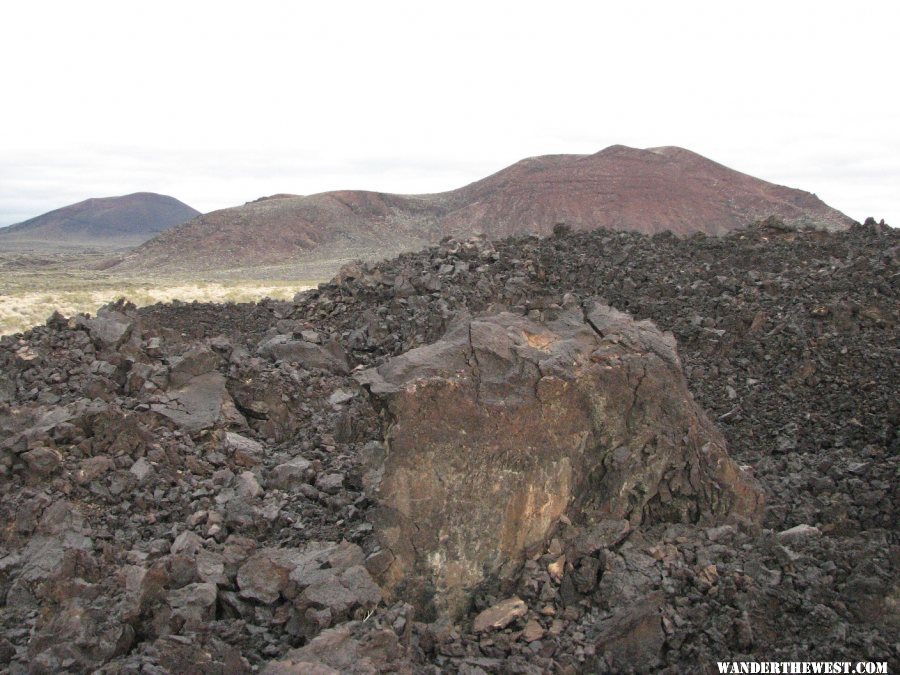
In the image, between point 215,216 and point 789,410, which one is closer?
point 789,410

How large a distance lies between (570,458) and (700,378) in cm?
472

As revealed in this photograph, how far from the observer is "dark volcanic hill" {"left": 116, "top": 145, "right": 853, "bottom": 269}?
1826 inches

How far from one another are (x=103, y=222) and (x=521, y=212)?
334 feet

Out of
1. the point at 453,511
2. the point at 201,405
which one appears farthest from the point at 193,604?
the point at 201,405

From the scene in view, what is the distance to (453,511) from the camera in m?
5.12

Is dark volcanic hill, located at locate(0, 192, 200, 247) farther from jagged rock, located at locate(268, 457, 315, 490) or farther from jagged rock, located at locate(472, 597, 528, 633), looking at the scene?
jagged rock, located at locate(472, 597, 528, 633)

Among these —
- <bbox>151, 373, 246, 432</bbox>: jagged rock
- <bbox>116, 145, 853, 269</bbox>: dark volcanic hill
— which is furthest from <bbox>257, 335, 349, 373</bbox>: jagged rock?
<bbox>116, 145, 853, 269</bbox>: dark volcanic hill

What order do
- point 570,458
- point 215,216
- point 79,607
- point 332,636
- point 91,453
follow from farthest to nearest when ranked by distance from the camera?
point 215,216 < point 91,453 < point 570,458 < point 79,607 < point 332,636

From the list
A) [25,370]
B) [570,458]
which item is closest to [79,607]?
[570,458]

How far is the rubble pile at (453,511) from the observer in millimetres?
4340

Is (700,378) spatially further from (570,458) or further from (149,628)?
(149,628)

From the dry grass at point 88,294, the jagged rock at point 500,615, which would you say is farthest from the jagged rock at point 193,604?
the dry grass at point 88,294

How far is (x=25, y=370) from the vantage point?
8641 mm

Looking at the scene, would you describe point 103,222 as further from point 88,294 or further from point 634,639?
point 634,639
